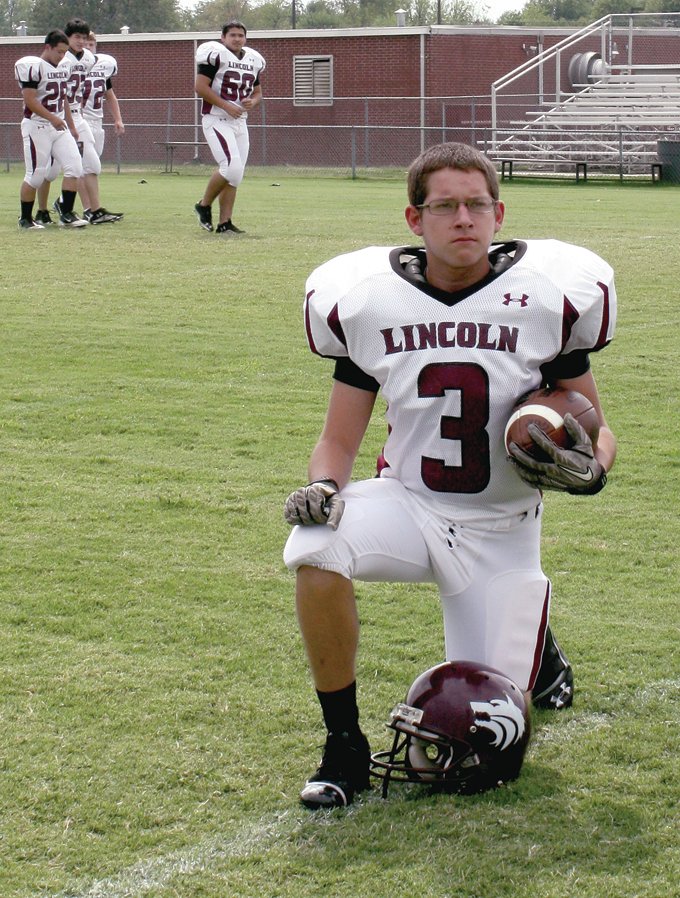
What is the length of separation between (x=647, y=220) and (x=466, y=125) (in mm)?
15951

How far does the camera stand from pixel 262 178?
2272 cm

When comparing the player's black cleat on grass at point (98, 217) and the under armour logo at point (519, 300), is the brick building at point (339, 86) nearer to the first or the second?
the player's black cleat on grass at point (98, 217)

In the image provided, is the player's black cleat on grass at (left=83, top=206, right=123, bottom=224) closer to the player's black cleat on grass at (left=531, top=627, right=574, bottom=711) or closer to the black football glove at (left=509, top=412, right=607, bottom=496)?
the player's black cleat on grass at (left=531, top=627, right=574, bottom=711)

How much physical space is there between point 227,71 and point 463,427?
9.43 m

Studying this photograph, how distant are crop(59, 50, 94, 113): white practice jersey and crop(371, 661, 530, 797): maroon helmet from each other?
10.6m

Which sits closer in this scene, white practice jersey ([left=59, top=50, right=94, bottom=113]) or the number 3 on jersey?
the number 3 on jersey

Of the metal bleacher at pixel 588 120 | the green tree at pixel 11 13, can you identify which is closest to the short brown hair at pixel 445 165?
the metal bleacher at pixel 588 120

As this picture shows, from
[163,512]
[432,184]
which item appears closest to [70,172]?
[163,512]

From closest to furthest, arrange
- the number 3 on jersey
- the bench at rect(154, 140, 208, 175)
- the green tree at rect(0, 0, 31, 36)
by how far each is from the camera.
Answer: the number 3 on jersey, the bench at rect(154, 140, 208, 175), the green tree at rect(0, 0, 31, 36)

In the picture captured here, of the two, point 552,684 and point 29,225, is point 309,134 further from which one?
point 552,684

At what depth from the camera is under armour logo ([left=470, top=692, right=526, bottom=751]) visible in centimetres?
267

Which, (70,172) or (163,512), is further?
(70,172)

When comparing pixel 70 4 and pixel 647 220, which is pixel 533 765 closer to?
pixel 647 220

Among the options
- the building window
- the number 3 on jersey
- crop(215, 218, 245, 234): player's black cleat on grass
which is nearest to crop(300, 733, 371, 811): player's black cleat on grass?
the number 3 on jersey
